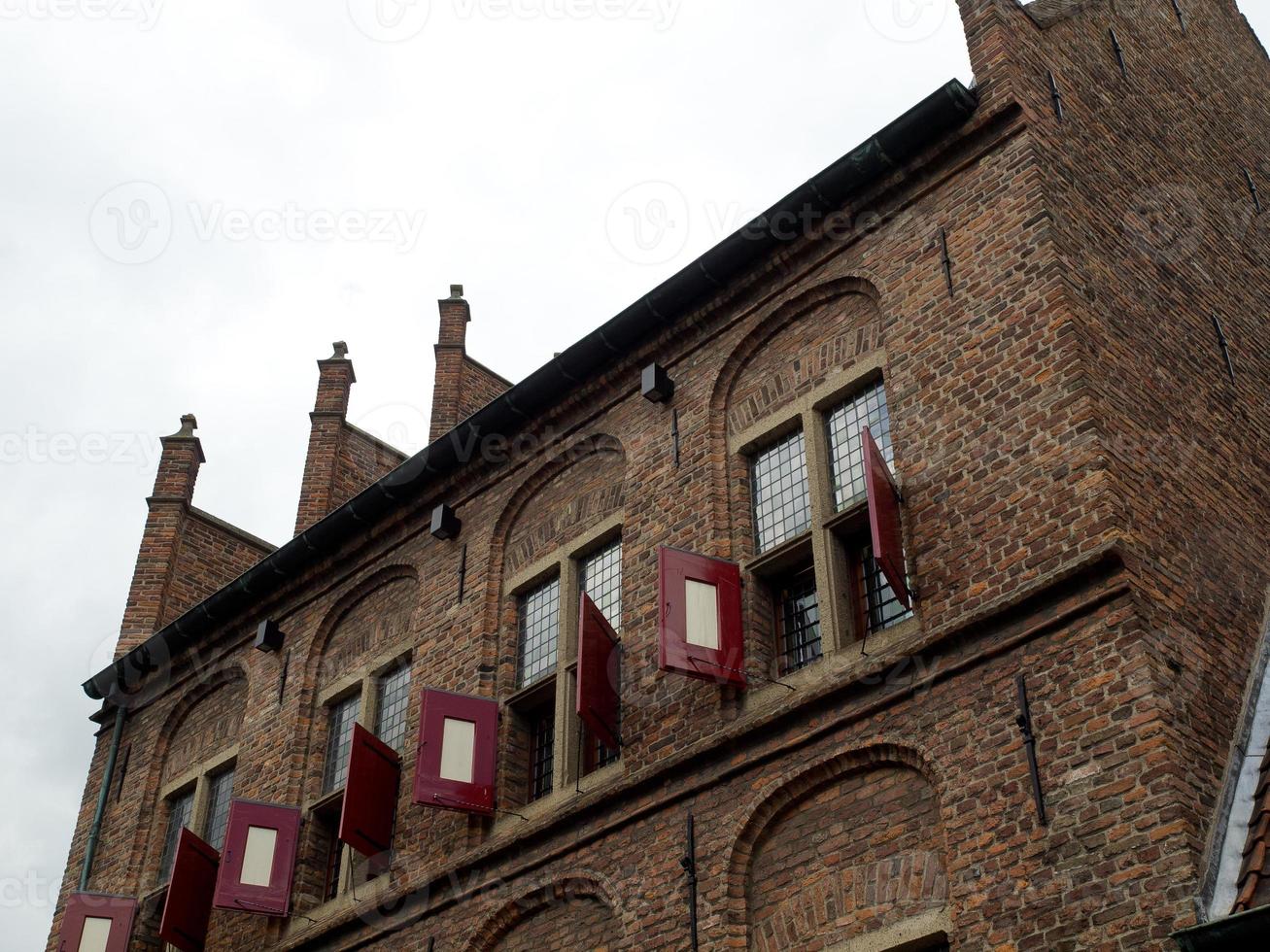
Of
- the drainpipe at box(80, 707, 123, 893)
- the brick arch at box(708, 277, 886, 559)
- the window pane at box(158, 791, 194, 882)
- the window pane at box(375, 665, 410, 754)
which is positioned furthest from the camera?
the drainpipe at box(80, 707, 123, 893)

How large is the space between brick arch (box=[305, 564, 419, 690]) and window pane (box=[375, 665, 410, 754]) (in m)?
1.02

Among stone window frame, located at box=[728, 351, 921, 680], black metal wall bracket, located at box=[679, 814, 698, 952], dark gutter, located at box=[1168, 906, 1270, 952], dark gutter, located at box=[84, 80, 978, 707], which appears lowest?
dark gutter, located at box=[1168, 906, 1270, 952]

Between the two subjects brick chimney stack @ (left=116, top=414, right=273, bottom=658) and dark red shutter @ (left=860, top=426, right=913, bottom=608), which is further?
brick chimney stack @ (left=116, top=414, right=273, bottom=658)

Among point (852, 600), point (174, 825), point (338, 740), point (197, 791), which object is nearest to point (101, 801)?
point (174, 825)

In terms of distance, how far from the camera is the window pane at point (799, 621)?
10.8 meters

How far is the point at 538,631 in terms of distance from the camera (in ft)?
43.6

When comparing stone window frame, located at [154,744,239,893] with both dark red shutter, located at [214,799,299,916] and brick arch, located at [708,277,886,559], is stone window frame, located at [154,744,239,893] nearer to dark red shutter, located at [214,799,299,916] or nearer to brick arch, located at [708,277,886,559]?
dark red shutter, located at [214,799,299,916]

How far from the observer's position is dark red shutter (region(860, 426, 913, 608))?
31.6ft

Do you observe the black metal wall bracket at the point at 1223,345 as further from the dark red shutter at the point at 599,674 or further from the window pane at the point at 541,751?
the window pane at the point at 541,751

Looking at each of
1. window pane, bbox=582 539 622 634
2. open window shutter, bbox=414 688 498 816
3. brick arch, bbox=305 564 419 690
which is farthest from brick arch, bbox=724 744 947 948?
brick arch, bbox=305 564 419 690

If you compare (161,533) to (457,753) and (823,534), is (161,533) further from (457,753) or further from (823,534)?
(823,534)

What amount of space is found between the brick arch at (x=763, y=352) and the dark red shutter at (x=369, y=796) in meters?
3.77

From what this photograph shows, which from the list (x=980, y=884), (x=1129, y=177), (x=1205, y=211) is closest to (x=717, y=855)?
(x=980, y=884)

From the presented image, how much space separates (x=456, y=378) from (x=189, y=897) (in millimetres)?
6225
